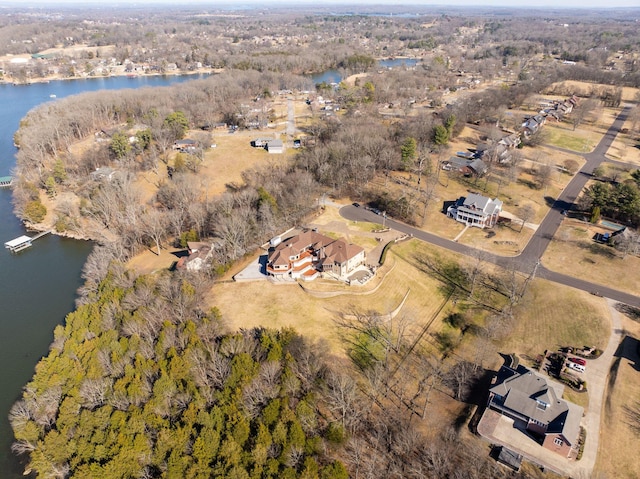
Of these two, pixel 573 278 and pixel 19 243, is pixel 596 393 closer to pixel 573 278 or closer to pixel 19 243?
pixel 573 278

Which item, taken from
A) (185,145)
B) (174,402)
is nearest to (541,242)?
(174,402)

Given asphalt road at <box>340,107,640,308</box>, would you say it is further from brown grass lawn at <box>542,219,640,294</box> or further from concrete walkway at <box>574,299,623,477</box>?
concrete walkway at <box>574,299,623,477</box>

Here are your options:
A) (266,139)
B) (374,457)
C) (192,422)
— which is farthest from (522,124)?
(192,422)

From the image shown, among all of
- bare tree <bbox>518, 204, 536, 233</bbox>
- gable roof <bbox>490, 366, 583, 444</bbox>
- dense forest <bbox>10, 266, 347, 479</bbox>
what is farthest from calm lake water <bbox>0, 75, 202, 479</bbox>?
bare tree <bbox>518, 204, 536, 233</bbox>

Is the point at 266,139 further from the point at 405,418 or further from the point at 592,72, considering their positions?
the point at 592,72

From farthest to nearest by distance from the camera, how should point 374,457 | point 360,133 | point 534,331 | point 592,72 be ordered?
point 592,72 → point 360,133 → point 534,331 → point 374,457

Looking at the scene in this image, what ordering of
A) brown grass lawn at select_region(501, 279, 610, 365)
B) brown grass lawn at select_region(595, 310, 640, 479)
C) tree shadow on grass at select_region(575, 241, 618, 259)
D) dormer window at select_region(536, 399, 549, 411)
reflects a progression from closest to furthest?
1. brown grass lawn at select_region(595, 310, 640, 479)
2. dormer window at select_region(536, 399, 549, 411)
3. brown grass lawn at select_region(501, 279, 610, 365)
4. tree shadow on grass at select_region(575, 241, 618, 259)
